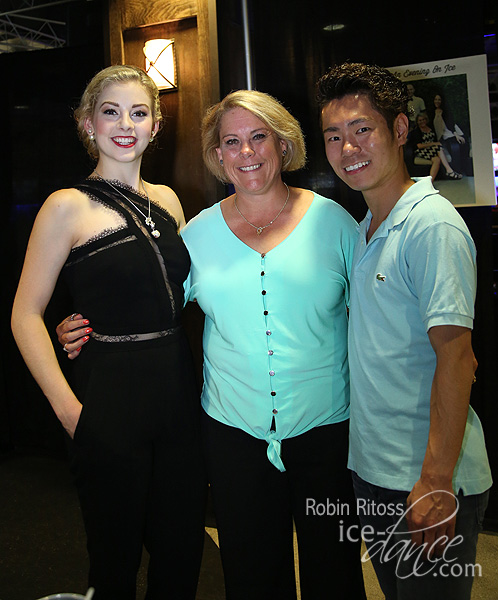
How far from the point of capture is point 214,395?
178cm

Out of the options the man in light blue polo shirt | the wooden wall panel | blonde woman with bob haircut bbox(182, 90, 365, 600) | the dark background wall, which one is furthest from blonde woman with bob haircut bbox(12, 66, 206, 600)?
the dark background wall

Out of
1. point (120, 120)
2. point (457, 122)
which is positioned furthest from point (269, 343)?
point (457, 122)

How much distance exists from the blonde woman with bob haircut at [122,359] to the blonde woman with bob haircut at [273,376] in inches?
3.7

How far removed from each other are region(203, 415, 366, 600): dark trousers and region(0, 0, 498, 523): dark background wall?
122 cm

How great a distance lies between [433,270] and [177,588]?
51.9 inches

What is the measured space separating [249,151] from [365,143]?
1.40ft

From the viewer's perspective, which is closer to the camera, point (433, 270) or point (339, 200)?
point (433, 270)

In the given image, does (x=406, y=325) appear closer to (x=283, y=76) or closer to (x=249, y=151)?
(x=249, y=151)

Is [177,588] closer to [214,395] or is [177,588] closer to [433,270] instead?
[214,395]

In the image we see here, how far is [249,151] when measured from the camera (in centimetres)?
177

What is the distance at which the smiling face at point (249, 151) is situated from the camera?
70.2 inches

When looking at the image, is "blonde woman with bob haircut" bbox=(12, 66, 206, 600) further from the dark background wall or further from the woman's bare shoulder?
the dark background wall

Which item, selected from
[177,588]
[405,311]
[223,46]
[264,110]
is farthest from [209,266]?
[223,46]

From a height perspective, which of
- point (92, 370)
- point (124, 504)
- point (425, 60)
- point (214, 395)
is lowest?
point (124, 504)
